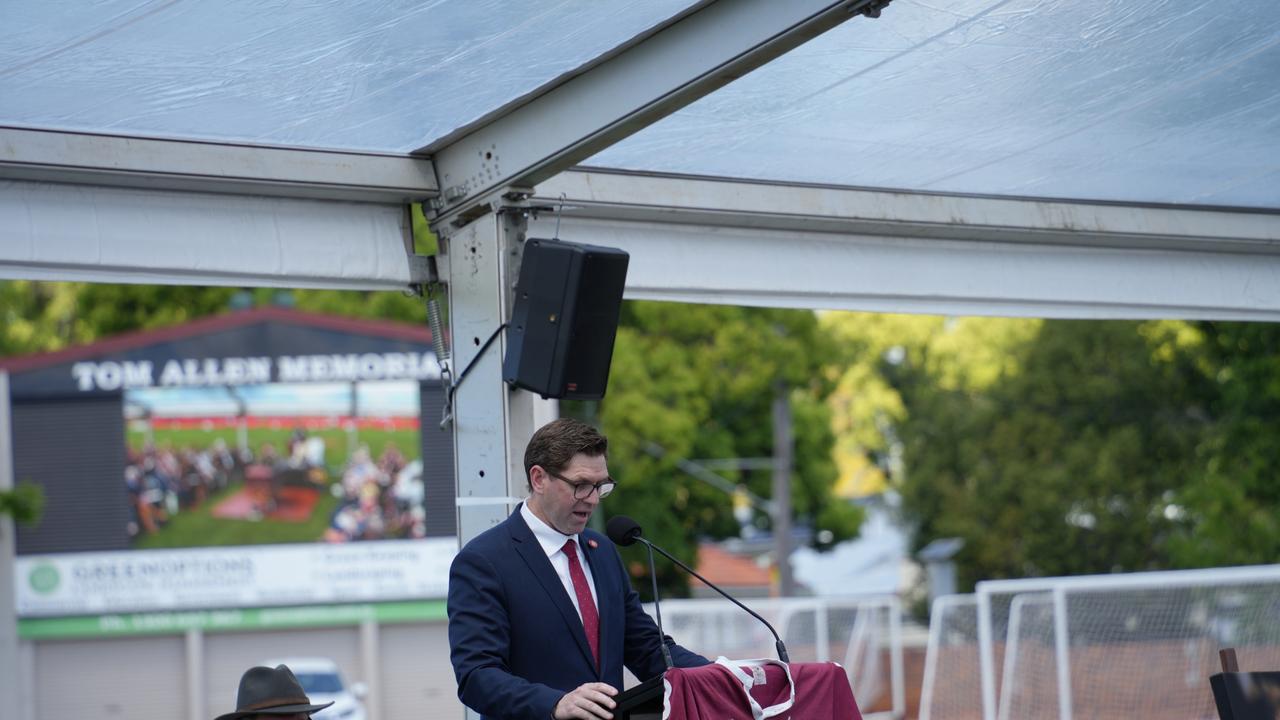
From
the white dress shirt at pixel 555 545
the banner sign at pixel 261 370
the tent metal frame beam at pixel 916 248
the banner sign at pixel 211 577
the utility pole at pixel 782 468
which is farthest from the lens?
the utility pole at pixel 782 468

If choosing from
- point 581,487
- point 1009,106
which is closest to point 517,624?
point 581,487

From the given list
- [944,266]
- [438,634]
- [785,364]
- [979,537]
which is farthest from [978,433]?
[944,266]

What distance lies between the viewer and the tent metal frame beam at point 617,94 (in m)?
4.02

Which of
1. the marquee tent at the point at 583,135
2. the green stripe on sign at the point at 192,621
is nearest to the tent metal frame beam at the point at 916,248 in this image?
the marquee tent at the point at 583,135

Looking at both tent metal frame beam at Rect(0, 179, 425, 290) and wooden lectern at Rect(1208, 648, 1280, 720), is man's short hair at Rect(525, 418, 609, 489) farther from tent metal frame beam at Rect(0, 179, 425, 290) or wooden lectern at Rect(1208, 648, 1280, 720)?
wooden lectern at Rect(1208, 648, 1280, 720)

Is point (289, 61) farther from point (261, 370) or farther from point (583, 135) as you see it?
point (261, 370)

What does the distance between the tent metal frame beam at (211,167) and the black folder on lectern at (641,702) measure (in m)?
2.35

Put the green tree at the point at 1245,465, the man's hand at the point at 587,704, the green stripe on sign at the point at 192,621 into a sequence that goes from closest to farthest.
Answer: the man's hand at the point at 587,704 < the green tree at the point at 1245,465 < the green stripe on sign at the point at 192,621

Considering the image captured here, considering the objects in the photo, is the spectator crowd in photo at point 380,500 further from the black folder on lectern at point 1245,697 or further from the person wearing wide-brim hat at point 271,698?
the black folder on lectern at point 1245,697

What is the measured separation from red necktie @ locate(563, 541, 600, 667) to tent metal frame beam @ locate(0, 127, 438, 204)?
182 cm

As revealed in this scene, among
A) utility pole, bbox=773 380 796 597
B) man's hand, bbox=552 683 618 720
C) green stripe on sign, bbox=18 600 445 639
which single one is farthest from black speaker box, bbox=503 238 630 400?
utility pole, bbox=773 380 796 597

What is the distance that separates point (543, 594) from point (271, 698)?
960 millimetres

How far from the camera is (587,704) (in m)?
3.26

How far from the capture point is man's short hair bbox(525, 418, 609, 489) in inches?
141
